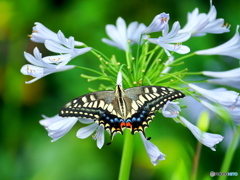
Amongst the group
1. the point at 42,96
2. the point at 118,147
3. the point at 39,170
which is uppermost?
the point at 42,96

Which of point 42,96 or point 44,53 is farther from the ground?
point 44,53

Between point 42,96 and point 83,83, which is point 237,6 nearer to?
point 83,83

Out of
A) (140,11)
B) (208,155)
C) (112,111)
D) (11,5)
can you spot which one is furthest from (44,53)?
(112,111)

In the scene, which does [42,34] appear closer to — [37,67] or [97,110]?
[37,67]

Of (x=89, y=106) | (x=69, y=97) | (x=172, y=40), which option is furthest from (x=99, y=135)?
(x=69, y=97)

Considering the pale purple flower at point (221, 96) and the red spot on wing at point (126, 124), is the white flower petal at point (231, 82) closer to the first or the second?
the pale purple flower at point (221, 96)

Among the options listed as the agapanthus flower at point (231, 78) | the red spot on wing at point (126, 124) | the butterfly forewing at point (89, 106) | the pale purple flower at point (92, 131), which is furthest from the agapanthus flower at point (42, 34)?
the agapanthus flower at point (231, 78)

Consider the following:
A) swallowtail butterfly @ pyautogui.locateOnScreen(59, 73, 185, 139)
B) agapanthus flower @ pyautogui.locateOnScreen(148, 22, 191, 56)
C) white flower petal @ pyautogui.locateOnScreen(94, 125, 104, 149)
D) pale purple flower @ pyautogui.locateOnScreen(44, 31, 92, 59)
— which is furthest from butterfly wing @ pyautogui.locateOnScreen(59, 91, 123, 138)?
agapanthus flower @ pyautogui.locateOnScreen(148, 22, 191, 56)
